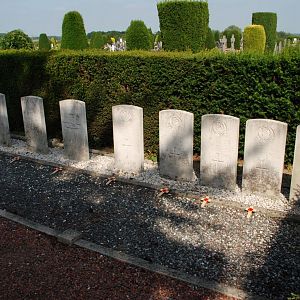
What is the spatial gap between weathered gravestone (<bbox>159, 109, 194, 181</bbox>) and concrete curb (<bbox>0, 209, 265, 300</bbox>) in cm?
225

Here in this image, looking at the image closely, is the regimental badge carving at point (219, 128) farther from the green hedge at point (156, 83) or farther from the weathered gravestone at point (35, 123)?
the weathered gravestone at point (35, 123)

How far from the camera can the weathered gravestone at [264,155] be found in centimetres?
494

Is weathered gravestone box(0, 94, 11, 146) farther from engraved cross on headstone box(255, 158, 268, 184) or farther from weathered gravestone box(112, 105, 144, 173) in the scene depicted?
engraved cross on headstone box(255, 158, 268, 184)

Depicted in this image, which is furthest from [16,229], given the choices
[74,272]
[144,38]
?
[144,38]

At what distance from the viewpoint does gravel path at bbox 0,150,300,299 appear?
3.63 m

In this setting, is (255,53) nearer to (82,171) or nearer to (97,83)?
(97,83)

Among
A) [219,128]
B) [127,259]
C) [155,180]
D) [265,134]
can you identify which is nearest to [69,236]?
[127,259]

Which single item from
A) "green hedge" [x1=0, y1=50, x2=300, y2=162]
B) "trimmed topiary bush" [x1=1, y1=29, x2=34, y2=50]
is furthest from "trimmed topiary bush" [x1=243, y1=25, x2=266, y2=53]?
"green hedge" [x1=0, y1=50, x2=300, y2=162]

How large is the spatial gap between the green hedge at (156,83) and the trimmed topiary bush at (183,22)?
7.51 ft

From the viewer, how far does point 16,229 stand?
14.8 feet

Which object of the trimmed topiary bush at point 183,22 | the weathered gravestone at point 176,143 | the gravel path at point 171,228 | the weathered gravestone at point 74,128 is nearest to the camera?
the gravel path at point 171,228

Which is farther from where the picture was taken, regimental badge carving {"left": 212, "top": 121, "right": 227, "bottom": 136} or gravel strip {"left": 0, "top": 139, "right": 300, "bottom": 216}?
regimental badge carving {"left": 212, "top": 121, "right": 227, "bottom": 136}

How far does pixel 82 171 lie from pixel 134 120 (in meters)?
1.39

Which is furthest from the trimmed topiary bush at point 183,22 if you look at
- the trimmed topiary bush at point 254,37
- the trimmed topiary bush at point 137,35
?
the trimmed topiary bush at point 254,37
